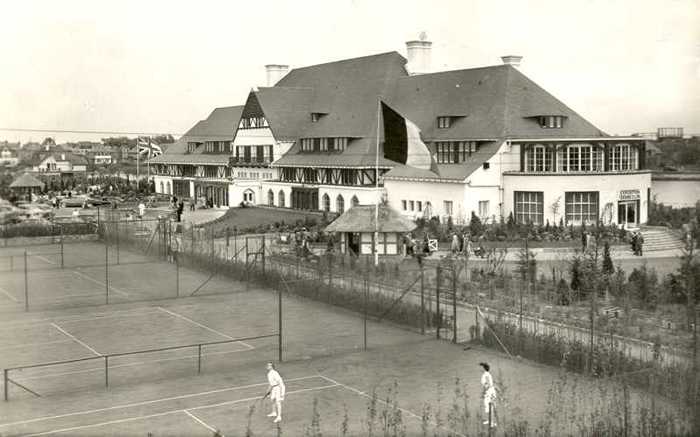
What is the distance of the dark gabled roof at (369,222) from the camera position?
35.8m

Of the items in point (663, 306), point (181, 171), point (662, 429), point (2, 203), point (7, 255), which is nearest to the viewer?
point (662, 429)

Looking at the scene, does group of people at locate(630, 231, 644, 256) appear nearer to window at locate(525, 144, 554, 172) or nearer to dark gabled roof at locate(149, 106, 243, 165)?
window at locate(525, 144, 554, 172)

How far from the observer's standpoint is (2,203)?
220ft

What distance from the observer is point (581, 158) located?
1737 inches

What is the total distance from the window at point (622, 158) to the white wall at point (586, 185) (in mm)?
954

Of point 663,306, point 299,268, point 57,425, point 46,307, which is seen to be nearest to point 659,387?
point 663,306

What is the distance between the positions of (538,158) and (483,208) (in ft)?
12.5

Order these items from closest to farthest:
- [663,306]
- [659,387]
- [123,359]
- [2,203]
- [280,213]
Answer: [659,387], [123,359], [663,306], [280,213], [2,203]

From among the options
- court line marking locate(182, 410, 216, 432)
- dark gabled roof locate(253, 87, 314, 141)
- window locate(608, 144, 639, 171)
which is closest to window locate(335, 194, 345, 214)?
dark gabled roof locate(253, 87, 314, 141)

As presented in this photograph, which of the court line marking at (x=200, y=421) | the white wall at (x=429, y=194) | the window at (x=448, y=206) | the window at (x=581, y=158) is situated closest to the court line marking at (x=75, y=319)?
the court line marking at (x=200, y=421)

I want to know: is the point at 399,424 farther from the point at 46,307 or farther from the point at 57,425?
the point at 46,307

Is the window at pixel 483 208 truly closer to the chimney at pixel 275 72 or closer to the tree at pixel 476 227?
the tree at pixel 476 227

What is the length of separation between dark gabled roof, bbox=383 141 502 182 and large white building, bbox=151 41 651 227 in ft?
0.28

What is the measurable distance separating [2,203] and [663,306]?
5516 centimetres
